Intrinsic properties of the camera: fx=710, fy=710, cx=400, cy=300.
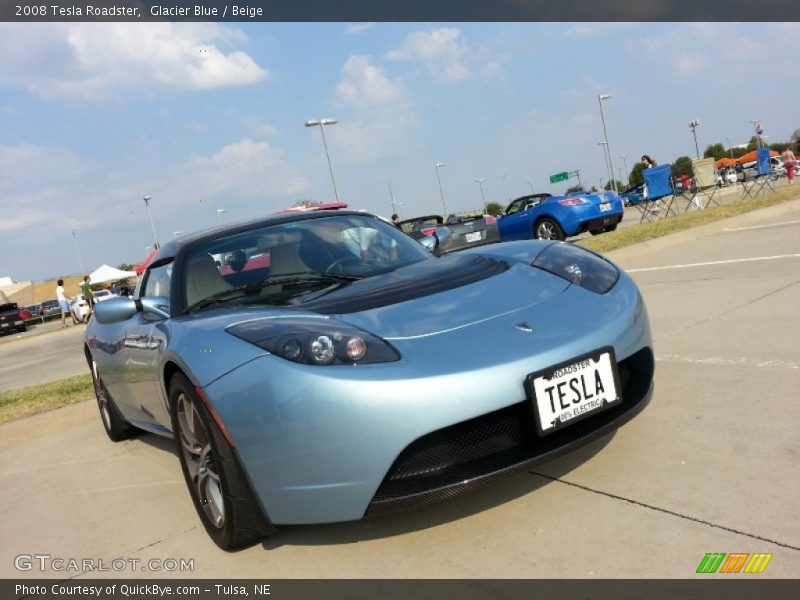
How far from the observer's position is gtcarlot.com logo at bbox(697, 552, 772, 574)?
76.6 inches

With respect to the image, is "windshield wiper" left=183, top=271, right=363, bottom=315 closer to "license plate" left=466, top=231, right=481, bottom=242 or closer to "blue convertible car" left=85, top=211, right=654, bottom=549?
"blue convertible car" left=85, top=211, right=654, bottom=549

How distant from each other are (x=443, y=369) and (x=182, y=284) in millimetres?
1752

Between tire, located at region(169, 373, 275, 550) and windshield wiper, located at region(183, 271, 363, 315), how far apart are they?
48 centimetres

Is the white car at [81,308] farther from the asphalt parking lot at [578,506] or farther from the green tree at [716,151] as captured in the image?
the green tree at [716,151]

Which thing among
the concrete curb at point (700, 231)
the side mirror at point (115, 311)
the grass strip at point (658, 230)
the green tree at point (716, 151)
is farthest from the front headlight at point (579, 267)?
the green tree at point (716, 151)

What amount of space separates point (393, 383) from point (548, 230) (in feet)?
39.7

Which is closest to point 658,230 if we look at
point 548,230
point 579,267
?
point 548,230

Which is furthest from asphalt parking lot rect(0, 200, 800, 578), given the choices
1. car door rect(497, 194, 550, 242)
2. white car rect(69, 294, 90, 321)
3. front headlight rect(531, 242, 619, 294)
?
white car rect(69, 294, 90, 321)

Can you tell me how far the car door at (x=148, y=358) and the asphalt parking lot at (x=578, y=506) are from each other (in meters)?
0.39

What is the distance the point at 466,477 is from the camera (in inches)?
89.6

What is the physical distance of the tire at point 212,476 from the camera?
97.2 inches

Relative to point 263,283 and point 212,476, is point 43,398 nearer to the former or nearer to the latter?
point 263,283

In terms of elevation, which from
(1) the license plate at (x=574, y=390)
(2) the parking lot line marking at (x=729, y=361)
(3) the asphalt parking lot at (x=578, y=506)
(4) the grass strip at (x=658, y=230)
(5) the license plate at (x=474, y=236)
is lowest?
(4) the grass strip at (x=658, y=230)

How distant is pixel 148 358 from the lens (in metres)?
3.40
